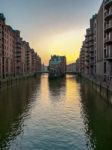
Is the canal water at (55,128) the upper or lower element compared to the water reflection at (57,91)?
A: lower

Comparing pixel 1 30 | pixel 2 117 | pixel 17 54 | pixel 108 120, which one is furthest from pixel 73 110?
pixel 17 54

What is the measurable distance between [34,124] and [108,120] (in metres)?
10.9

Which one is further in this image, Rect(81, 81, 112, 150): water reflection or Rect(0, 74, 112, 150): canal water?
Rect(81, 81, 112, 150): water reflection

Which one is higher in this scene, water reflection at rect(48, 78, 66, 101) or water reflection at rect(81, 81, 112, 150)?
water reflection at rect(48, 78, 66, 101)

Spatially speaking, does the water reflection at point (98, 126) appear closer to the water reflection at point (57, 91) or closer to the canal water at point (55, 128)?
the canal water at point (55, 128)

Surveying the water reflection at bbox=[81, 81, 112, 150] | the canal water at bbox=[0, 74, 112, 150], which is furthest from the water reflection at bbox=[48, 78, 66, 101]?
the canal water at bbox=[0, 74, 112, 150]

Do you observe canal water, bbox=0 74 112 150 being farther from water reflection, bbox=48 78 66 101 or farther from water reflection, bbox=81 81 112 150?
water reflection, bbox=48 78 66 101

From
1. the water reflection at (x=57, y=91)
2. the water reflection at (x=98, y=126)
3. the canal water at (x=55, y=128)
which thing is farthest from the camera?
the water reflection at (x=57, y=91)

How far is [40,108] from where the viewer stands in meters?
51.0

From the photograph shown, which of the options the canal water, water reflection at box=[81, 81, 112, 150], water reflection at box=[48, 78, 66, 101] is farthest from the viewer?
water reflection at box=[48, 78, 66, 101]

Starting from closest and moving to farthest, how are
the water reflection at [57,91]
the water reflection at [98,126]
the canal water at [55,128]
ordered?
the canal water at [55,128], the water reflection at [98,126], the water reflection at [57,91]

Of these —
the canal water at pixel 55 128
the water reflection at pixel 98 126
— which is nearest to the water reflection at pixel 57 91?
the water reflection at pixel 98 126

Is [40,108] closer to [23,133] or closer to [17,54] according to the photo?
[23,133]

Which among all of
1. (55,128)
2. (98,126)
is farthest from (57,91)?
(55,128)
